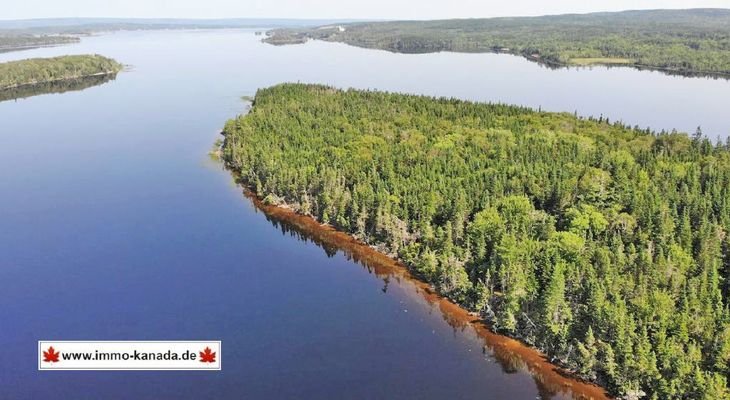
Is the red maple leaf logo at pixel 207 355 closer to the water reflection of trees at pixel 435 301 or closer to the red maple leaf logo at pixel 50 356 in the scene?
the red maple leaf logo at pixel 50 356

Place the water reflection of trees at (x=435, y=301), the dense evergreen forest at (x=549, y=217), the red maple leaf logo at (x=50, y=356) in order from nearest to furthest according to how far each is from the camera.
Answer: the dense evergreen forest at (x=549, y=217) < the water reflection of trees at (x=435, y=301) < the red maple leaf logo at (x=50, y=356)

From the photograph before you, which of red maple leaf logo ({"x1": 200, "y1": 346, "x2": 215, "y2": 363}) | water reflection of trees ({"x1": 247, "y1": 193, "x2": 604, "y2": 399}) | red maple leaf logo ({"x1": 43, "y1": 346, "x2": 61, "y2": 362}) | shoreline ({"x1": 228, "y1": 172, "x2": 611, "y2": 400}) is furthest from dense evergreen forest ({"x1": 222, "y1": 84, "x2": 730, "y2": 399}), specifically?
red maple leaf logo ({"x1": 43, "y1": 346, "x2": 61, "y2": 362})

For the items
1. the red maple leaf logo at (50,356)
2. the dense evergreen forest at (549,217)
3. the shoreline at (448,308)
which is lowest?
the red maple leaf logo at (50,356)

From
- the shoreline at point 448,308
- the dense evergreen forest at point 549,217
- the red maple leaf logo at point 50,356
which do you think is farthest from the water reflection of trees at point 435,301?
the red maple leaf logo at point 50,356

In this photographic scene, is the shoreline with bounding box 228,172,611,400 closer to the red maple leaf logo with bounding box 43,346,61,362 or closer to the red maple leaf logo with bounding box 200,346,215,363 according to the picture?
the red maple leaf logo with bounding box 200,346,215,363

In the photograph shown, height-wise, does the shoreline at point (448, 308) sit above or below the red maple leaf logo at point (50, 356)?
above

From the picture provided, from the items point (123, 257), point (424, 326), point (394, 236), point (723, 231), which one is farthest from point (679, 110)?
point (123, 257)

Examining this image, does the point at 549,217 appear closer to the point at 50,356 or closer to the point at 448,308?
the point at 448,308
